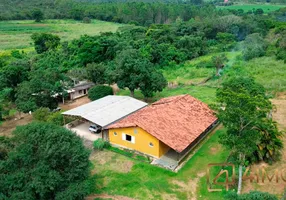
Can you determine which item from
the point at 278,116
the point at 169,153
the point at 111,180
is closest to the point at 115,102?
the point at 169,153

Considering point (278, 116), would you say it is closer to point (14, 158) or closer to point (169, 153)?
point (169, 153)

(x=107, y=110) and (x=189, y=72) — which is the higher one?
(x=107, y=110)

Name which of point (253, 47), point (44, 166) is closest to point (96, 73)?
point (44, 166)

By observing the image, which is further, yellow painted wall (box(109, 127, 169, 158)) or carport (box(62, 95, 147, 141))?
carport (box(62, 95, 147, 141))

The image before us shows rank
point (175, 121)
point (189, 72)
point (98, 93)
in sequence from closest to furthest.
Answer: point (175, 121) → point (98, 93) → point (189, 72)

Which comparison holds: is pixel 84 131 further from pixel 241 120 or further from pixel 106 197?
pixel 241 120

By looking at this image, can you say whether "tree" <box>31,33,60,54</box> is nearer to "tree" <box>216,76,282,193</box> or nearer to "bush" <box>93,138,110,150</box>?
"bush" <box>93,138,110,150</box>

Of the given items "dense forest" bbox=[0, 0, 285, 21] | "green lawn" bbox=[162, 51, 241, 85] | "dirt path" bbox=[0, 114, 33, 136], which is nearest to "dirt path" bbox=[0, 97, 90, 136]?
"dirt path" bbox=[0, 114, 33, 136]
